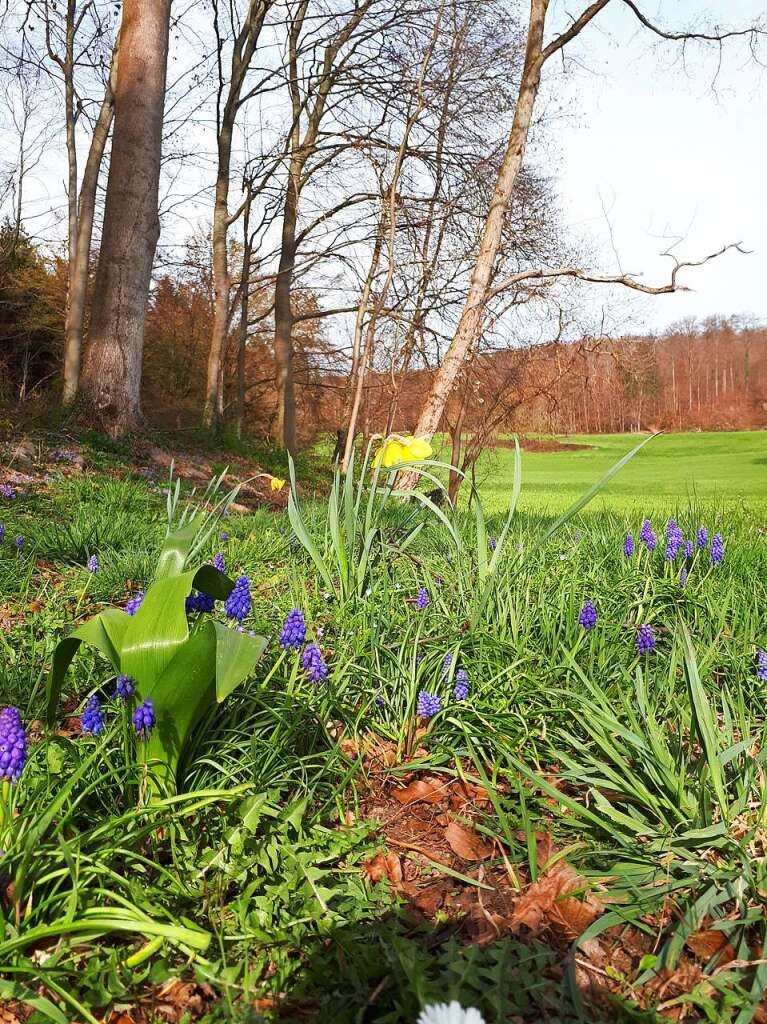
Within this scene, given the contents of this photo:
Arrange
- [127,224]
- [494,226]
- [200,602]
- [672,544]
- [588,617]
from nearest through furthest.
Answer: [200,602]
[588,617]
[672,544]
[494,226]
[127,224]

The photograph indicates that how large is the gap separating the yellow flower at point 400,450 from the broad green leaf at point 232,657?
4.41 feet

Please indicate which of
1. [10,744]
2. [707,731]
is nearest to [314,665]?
[10,744]

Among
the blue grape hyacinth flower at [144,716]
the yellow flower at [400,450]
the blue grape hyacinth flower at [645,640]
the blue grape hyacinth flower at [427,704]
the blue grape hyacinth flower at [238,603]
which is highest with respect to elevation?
the yellow flower at [400,450]

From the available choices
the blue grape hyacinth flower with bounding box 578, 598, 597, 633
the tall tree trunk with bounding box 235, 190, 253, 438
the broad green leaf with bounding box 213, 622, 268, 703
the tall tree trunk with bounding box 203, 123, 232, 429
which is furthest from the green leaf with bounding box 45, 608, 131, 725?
the tall tree trunk with bounding box 235, 190, 253, 438

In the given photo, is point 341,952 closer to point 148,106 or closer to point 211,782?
point 211,782

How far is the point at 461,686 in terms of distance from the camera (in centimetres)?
170

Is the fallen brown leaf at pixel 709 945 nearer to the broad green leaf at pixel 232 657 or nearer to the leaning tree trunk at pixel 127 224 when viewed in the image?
the broad green leaf at pixel 232 657

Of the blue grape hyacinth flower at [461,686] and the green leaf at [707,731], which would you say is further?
the blue grape hyacinth flower at [461,686]

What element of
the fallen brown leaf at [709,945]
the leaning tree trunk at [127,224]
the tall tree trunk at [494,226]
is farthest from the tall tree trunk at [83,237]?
the fallen brown leaf at [709,945]

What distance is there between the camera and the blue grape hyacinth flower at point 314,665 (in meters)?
1.64

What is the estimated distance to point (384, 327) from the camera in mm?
9242

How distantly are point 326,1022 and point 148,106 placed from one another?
826 cm

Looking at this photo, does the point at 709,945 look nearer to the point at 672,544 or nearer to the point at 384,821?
the point at 384,821

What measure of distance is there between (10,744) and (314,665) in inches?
28.4
